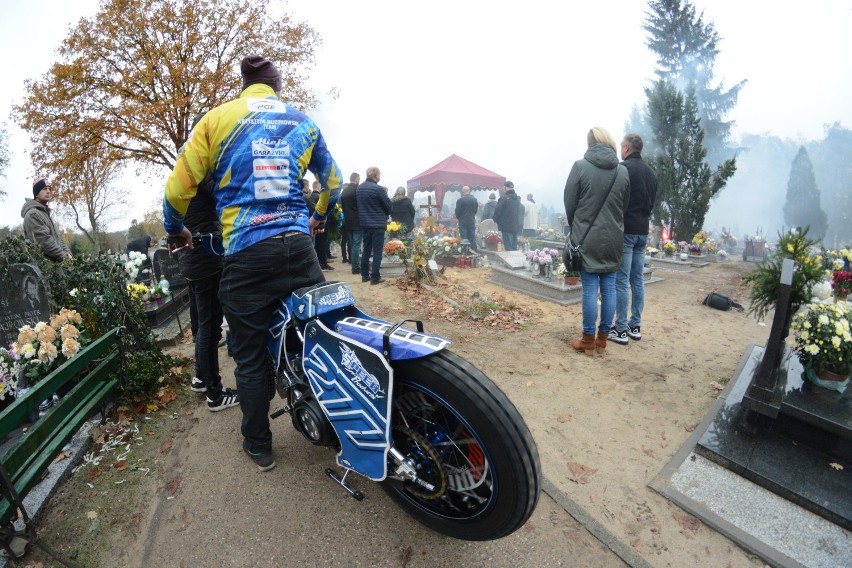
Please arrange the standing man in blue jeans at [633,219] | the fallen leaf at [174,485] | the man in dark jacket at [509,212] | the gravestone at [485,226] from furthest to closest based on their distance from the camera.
Result: the gravestone at [485,226], the man in dark jacket at [509,212], the standing man in blue jeans at [633,219], the fallen leaf at [174,485]

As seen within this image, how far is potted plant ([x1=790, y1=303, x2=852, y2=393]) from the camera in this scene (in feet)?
9.31

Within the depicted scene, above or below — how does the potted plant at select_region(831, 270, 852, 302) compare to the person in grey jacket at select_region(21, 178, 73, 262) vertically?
below

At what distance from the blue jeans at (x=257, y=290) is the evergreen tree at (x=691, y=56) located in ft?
106

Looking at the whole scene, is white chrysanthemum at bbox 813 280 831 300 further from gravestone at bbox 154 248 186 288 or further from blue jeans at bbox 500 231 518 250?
blue jeans at bbox 500 231 518 250

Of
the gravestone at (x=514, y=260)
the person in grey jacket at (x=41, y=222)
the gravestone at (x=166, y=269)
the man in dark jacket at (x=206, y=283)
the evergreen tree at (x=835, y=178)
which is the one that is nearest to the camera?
the man in dark jacket at (x=206, y=283)

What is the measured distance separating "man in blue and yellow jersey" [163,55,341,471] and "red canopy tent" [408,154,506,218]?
15.5 meters

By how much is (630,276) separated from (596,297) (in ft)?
3.11

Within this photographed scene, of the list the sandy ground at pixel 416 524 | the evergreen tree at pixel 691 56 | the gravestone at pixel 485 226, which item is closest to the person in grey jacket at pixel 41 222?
the sandy ground at pixel 416 524

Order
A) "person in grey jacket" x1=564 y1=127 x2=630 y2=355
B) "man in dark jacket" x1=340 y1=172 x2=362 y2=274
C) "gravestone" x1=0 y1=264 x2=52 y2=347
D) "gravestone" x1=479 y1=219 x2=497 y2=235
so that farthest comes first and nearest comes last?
1. "gravestone" x1=479 y1=219 x2=497 y2=235
2. "man in dark jacket" x1=340 y1=172 x2=362 y2=274
3. "person in grey jacket" x1=564 y1=127 x2=630 y2=355
4. "gravestone" x1=0 y1=264 x2=52 y2=347

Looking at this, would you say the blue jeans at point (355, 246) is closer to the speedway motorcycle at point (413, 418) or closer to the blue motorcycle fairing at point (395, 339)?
the speedway motorcycle at point (413, 418)

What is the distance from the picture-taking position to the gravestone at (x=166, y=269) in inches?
238

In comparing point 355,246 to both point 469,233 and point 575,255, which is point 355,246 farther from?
point 575,255

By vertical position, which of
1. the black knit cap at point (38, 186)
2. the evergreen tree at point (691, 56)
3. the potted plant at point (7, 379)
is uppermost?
the evergreen tree at point (691, 56)

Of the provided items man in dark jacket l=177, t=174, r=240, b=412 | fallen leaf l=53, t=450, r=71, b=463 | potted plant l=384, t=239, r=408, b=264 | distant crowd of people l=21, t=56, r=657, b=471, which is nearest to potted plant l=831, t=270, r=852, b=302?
distant crowd of people l=21, t=56, r=657, b=471
